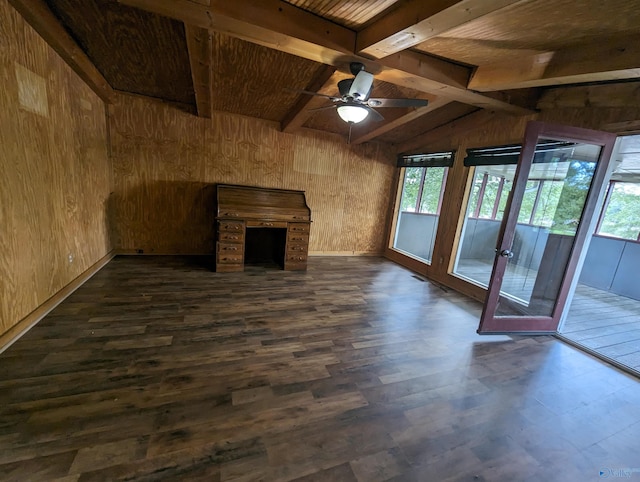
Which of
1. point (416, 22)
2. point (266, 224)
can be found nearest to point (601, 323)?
point (416, 22)

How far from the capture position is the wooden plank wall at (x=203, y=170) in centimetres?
406

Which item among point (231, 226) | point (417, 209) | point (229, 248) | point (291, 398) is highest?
point (417, 209)

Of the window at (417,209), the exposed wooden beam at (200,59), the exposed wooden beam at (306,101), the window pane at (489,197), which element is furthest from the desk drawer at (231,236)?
the window pane at (489,197)

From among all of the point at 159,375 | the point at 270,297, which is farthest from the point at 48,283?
the point at 270,297

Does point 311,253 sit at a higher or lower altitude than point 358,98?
lower

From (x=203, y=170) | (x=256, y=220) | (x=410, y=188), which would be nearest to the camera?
(x=256, y=220)

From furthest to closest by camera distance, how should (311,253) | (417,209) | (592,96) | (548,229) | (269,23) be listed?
(417,209) → (311,253) → (548,229) → (592,96) → (269,23)

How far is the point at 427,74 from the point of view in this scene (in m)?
2.48

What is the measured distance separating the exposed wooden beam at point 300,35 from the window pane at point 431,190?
262cm

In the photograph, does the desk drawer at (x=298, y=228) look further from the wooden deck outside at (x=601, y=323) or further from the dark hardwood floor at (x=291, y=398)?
the wooden deck outside at (x=601, y=323)

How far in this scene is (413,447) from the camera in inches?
58.9

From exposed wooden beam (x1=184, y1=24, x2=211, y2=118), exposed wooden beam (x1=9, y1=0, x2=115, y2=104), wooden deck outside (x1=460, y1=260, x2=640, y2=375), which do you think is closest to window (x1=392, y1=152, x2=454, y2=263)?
wooden deck outside (x1=460, y1=260, x2=640, y2=375)

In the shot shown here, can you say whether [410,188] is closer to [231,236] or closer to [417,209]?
[417,209]

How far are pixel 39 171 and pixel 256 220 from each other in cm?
228
